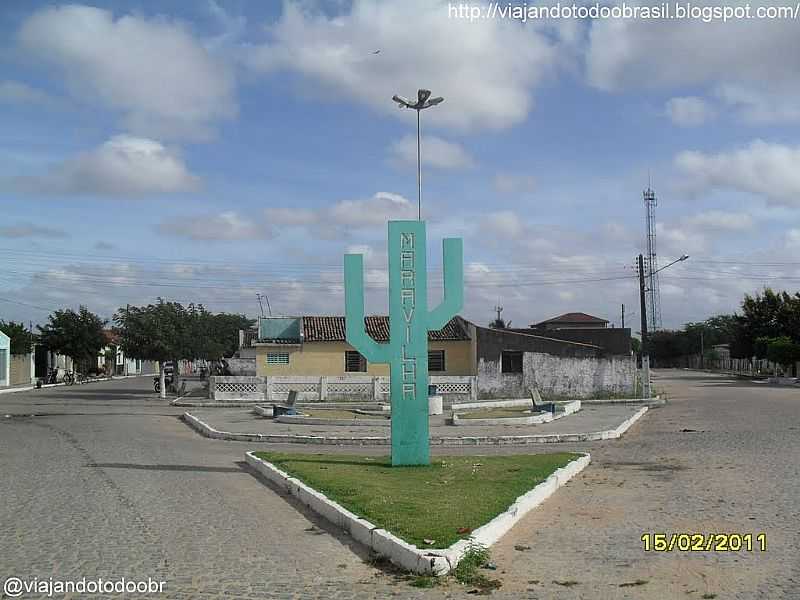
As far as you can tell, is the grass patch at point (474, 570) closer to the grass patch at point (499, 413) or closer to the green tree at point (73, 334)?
the grass patch at point (499, 413)

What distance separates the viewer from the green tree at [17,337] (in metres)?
57.7

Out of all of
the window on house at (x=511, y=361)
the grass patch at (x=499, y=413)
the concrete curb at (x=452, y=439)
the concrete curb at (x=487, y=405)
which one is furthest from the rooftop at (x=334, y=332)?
the concrete curb at (x=452, y=439)

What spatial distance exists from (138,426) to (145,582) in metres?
18.6

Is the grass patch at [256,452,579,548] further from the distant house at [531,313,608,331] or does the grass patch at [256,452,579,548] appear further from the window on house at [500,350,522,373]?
the distant house at [531,313,608,331]

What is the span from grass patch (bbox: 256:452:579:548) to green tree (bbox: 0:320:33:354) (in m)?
48.5

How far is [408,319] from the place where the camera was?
44.5ft

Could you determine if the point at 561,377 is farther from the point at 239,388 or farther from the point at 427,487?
the point at 427,487

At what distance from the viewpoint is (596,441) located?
64.3 feet

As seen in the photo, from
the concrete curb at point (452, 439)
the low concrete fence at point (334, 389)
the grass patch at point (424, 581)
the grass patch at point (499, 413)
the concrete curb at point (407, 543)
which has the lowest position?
the concrete curb at point (452, 439)

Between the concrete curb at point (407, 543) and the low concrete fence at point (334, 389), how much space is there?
20.9 m

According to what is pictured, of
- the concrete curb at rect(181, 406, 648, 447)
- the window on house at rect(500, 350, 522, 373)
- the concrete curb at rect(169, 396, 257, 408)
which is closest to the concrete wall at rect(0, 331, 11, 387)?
Result: the concrete curb at rect(169, 396, 257, 408)

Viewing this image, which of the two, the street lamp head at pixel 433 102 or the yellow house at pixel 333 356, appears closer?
the street lamp head at pixel 433 102

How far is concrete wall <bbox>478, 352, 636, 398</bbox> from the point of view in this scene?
36125 mm
